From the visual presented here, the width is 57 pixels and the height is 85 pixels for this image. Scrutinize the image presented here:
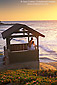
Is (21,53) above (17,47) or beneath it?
beneath

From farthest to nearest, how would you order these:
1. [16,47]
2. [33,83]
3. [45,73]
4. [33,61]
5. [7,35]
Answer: [16,47] → [33,61] → [7,35] → [45,73] → [33,83]

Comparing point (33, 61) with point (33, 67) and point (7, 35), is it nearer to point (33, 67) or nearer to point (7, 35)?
point (33, 67)

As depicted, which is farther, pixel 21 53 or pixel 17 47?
pixel 17 47

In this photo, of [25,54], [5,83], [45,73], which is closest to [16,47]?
[25,54]

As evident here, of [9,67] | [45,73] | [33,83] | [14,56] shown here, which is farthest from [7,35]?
[33,83]

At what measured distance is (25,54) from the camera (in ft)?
33.8

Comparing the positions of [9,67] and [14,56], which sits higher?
[14,56]

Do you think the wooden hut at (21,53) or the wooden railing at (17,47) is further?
the wooden railing at (17,47)

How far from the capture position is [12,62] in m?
10.1

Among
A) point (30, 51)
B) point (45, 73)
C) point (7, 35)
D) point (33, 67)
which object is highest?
point (7, 35)

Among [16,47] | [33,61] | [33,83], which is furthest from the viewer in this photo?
[16,47]

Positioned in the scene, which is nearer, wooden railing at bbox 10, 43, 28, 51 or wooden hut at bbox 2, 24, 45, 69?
wooden hut at bbox 2, 24, 45, 69

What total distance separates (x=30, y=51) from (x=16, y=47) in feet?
7.12

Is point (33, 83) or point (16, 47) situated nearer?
point (33, 83)
